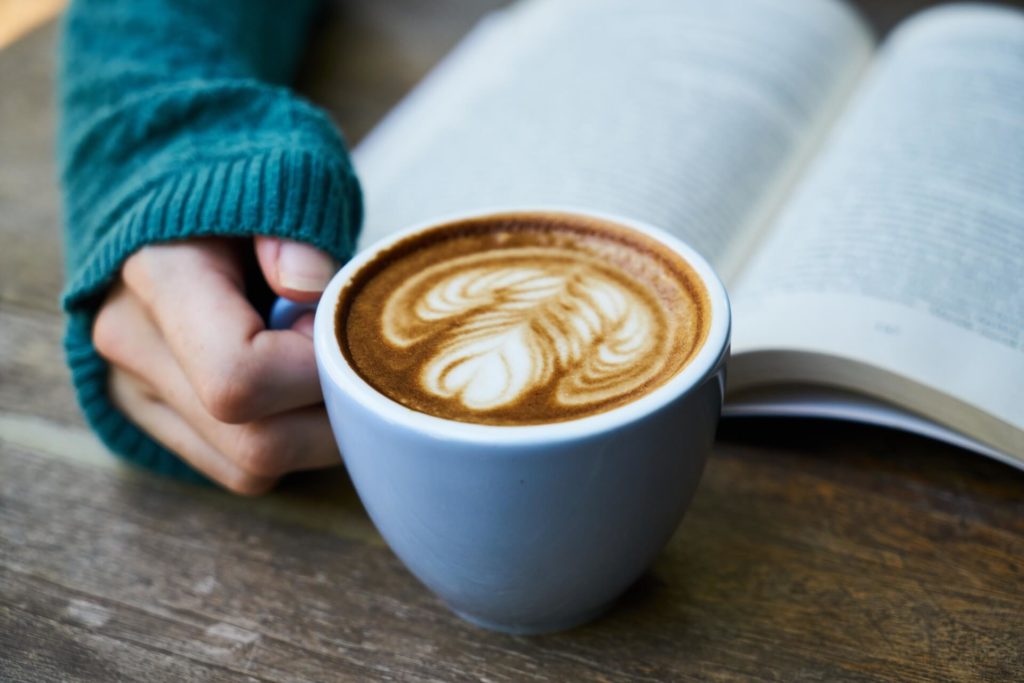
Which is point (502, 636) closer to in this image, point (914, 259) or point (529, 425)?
point (529, 425)

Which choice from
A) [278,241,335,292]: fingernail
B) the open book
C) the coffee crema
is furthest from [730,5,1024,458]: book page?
[278,241,335,292]: fingernail

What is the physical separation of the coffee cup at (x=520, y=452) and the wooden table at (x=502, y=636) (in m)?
0.04

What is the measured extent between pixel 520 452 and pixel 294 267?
0.23m

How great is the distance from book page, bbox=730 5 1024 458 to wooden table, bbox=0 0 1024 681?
6 cm

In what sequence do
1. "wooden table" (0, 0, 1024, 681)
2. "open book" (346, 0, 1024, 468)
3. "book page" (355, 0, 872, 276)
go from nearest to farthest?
1. "wooden table" (0, 0, 1024, 681)
2. "open book" (346, 0, 1024, 468)
3. "book page" (355, 0, 872, 276)

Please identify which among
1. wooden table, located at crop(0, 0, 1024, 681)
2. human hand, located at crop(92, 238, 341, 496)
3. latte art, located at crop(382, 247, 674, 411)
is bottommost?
wooden table, located at crop(0, 0, 1024, 681)

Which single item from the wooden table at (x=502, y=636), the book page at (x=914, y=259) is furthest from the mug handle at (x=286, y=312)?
the book page at (x=914, y=259)

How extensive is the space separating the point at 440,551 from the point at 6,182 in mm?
774

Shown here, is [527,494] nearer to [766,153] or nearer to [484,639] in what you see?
[484,639]

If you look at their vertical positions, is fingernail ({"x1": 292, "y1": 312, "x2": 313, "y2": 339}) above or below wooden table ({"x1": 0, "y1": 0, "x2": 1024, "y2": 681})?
above

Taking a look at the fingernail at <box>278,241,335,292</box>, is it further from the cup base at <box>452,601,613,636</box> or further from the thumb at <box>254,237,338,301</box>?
the cup base at <box>452,601,613,636</box>

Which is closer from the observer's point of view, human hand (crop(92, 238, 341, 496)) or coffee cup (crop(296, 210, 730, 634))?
coffee cup (crop(296, 210, 730, 634))

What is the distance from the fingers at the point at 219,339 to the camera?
539mm

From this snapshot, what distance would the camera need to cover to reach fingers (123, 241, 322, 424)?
21.2 inches
